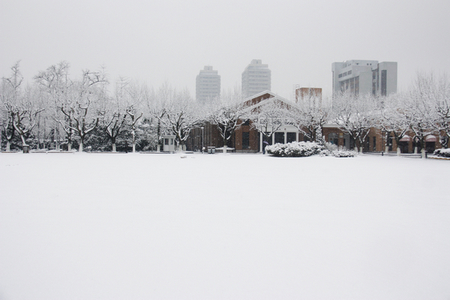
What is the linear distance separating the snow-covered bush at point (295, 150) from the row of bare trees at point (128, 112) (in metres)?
5.99

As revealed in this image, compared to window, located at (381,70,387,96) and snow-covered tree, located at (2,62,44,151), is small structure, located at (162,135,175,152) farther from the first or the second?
window, located at (381,70,387,96)

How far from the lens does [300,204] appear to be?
300 inches

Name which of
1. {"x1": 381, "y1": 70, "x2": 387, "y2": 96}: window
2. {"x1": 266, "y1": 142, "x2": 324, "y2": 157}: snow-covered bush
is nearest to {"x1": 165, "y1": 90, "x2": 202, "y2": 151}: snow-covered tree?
{"x1": 266, "y1": 142, "x2": 324, "y2": 157}: snow-covered bush

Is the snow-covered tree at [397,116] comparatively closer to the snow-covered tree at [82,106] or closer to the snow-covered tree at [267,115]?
the snow-covered tree at [267,115]

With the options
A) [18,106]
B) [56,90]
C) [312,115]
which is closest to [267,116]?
[312,115]

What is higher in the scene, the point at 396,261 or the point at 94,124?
the point at 94,124

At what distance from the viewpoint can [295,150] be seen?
96.9 ft

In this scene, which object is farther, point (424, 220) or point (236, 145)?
point (236, 145)

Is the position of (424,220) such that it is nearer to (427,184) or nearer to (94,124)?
(427,184)

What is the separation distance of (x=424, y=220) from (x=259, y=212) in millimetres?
3192

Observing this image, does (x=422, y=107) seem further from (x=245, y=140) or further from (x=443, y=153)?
(x=245, y=140)

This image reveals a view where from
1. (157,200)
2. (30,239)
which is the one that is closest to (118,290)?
(30,239)

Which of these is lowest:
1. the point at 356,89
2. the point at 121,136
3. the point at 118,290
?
the point at 118,290

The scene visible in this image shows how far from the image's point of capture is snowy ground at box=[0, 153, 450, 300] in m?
3.58
